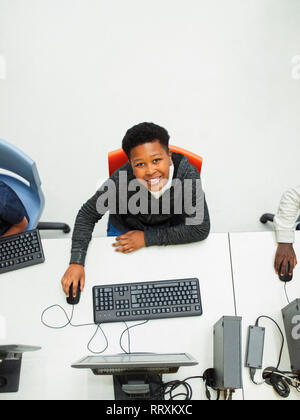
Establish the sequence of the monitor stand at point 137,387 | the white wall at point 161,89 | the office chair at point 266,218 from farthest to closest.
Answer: the white wall at point 161,89 → the office chair at point 266,218 → the monitor stand at point 137,387

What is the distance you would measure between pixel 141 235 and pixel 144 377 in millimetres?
508

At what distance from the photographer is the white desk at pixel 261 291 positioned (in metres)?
1.15

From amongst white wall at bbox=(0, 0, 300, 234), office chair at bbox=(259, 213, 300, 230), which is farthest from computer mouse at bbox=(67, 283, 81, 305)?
office chair at bbox=(259, 213, 300, 230)

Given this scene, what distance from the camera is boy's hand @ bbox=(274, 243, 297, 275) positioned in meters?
1.28

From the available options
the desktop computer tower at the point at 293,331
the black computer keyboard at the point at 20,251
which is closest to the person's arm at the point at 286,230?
the desktop computer tower at the point at 293,331

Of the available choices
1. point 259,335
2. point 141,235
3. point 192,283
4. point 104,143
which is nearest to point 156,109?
point 104,143

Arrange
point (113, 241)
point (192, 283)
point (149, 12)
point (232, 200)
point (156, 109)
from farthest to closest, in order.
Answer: point (149, 12)
point (156, 109)
point (232, 200)
point (113, 241)
point (192, 283)

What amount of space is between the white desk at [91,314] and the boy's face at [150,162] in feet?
0.92

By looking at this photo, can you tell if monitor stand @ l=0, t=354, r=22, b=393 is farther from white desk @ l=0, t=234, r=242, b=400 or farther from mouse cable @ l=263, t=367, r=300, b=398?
mouse cable @ l=263, t=367, r=300, b=398

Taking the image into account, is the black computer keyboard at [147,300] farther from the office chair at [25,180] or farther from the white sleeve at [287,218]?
the office chair at [25,180]

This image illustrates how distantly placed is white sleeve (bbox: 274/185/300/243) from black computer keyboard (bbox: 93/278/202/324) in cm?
38

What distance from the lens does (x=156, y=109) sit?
232 centimetres
